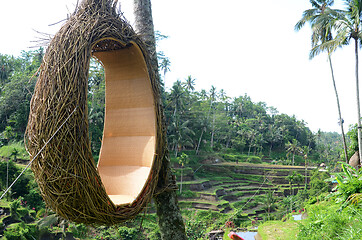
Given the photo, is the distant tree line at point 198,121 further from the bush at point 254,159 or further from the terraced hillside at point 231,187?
the terraced hillside at point 231,187

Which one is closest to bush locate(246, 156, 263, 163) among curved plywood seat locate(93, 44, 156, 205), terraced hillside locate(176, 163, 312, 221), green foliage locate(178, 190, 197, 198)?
terraced hillside locate(176, 163, 312, 221)

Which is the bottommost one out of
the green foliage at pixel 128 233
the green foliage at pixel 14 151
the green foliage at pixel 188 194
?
the green foliage at pixel 128 233

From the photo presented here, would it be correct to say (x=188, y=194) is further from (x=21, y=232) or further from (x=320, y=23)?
(x=320, y=23)

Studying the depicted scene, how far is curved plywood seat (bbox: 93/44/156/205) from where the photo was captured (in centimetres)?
170

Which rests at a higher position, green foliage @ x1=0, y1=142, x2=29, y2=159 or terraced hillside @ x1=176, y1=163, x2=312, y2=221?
green foliage @ x1=0, y1=142, x2=29, y2=159

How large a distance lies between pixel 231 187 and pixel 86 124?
22.4 m

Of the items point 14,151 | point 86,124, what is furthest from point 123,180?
point 14,151

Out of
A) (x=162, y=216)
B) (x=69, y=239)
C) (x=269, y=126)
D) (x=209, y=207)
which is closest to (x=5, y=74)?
(x=69, y=239)

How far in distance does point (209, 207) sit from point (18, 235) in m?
11.4

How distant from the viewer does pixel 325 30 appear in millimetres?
9883

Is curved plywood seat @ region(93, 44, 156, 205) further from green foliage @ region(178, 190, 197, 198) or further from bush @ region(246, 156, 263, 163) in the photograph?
bush @ region(246, 156, 263, 163)

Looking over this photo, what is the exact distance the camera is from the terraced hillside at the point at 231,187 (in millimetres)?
18656

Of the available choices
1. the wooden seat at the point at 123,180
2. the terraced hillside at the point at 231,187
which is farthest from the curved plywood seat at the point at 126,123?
the terraced hillside at the point at 231,187

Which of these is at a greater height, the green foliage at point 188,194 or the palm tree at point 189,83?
the palm tree at point 189,83
